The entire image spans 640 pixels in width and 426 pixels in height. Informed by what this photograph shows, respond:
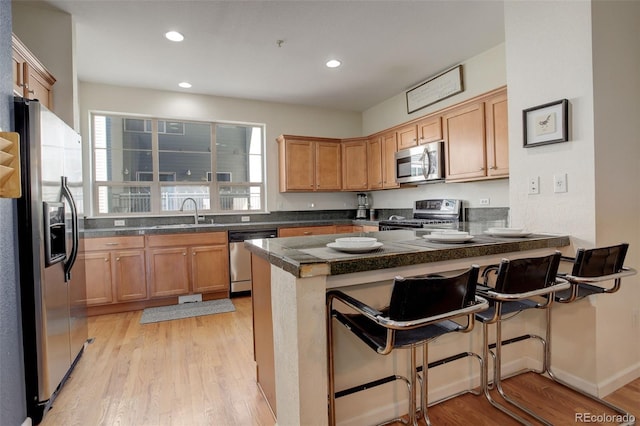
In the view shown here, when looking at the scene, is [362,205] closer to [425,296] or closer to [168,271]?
[168,271]

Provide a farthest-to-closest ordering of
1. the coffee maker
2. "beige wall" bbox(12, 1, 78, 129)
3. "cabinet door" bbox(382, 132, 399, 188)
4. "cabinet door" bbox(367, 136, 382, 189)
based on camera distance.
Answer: the coffee maker, "cabinet door" bbox(367, 136, 382, 189), "cabinet door" bbox(382, 132, 399, 188), "beige wall" bbox(12, 1, 78, 129)

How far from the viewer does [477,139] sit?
10.7 ft

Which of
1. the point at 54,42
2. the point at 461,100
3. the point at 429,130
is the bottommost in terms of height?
the point at 429,130

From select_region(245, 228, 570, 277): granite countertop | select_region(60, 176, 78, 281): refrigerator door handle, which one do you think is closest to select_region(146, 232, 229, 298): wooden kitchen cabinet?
select_region(60, 176, 78, 281): refrigerator door handle

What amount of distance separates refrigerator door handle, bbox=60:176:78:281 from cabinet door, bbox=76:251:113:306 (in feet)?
4.87

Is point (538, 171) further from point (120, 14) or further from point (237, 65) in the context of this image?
point (120, 14)

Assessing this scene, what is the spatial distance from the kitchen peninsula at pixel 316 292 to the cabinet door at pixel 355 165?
322cm

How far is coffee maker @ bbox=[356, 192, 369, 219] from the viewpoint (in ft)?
18.1

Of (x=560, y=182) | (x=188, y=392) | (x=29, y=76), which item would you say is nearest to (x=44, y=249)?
(x=188, y=392)

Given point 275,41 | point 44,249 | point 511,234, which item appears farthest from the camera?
point 275,41

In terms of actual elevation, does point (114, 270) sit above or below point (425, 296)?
below

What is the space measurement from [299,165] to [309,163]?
16cm

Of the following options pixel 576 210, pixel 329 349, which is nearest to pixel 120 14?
pixel 329 349

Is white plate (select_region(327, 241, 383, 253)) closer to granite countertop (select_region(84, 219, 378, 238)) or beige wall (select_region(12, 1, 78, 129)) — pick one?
beige wall (select_region(12, 1, 78, 129))
